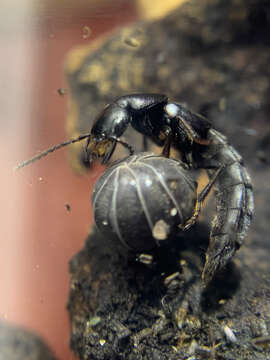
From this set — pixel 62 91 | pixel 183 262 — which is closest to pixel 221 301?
pixel 183 262

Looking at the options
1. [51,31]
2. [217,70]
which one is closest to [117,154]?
[51,31]

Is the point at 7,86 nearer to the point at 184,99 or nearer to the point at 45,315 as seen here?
the point at 184,99

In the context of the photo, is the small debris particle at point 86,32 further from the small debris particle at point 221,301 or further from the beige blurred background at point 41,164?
the small debris particle at point 221,301

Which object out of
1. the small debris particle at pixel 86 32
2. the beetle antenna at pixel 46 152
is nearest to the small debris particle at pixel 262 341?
the beetle antenna at pixel 46 152

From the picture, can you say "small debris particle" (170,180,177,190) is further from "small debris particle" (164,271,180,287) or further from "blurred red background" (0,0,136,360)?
"blurred red background" (0,0,136,360)

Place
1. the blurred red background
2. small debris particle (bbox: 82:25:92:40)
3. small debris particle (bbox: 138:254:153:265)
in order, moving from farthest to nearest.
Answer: small debris particle (bbox: 82:25:92:40) < the blurred red background < small debris particle (bbox: 138:254:153:265)

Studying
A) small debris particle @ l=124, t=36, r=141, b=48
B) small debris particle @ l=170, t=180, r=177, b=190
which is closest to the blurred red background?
small debris particle @ l=124, t=36, r=141, b=48

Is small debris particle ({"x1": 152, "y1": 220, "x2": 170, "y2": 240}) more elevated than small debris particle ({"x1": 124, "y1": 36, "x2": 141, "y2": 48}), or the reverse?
small debris particle ({"x1": 124, "y1": 36, "x2": 141, "y2": 48})
